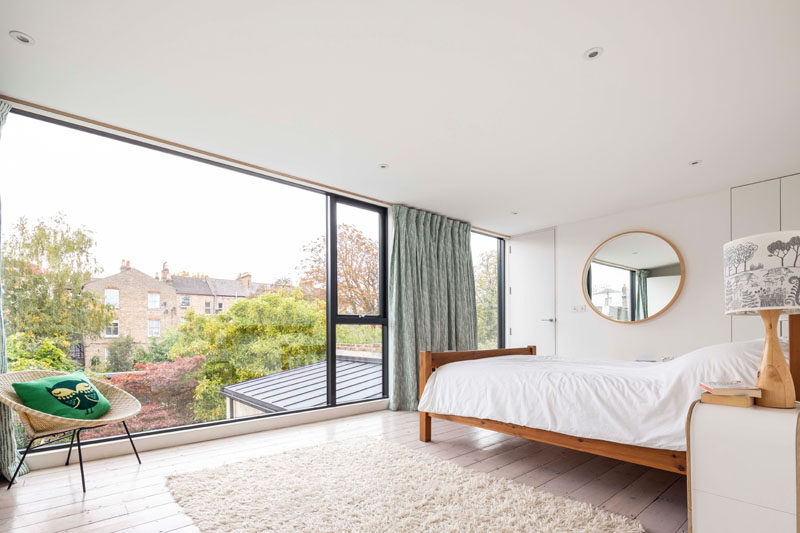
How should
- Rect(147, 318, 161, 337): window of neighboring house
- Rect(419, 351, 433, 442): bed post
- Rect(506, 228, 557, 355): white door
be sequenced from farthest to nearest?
Rect(506, 228, 557, 355): white door
Rect(419, 351, 433, 442): bed post
Rect(147, 318, 161, 337): window of neighboring house

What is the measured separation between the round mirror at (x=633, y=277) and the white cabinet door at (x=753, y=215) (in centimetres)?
60

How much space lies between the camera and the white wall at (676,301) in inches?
166

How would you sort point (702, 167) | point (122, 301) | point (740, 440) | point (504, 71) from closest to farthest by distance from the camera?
1. point (740, 440)
2. point (504, 71)
3. point (122, 301)
4. point (702, 167)

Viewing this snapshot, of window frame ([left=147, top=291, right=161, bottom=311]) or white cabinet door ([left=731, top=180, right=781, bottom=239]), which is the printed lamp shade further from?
window frame ([left=147, top=291, right=161, bottom=311])

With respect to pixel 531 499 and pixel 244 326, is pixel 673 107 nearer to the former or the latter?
pixel 531 499

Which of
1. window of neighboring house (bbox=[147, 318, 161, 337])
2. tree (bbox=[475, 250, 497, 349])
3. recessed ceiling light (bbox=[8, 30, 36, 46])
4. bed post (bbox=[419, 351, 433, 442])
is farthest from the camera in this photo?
tree (bbox=[475, 250, 497, 349])

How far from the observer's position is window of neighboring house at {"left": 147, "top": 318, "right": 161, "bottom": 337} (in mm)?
3215

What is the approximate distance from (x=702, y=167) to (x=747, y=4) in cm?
215

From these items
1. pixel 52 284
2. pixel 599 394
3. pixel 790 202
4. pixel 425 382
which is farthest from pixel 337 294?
pixel 790 202

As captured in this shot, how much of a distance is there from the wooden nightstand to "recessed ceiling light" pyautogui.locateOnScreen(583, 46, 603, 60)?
5.61 ft

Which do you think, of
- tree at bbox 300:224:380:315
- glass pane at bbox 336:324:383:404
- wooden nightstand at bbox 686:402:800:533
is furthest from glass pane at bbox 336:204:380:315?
wooden nightstand at bbox 686:402:800:533

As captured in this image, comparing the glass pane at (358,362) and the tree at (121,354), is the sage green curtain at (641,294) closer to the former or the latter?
the glass pane at (358,362)

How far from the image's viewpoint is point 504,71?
231 centimetres

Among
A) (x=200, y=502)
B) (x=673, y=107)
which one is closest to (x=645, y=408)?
(x=673, y=107)
